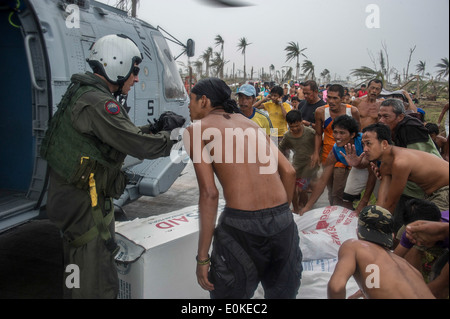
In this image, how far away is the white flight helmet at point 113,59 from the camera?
2369mm

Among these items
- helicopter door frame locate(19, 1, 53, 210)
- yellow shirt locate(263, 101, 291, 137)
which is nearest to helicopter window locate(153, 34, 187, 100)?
yellow shirt locate(263, 101, 291, 137)

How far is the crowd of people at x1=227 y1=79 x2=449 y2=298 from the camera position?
196 cm

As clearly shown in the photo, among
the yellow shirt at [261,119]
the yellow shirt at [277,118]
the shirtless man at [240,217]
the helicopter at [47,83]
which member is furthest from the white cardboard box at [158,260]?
the yellow shirt at [277,118]

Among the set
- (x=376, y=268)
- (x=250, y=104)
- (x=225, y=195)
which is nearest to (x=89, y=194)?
(x=225, y=195)

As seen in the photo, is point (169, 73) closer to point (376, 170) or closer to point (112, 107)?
point (112, 107)

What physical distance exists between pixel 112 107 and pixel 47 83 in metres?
1.15

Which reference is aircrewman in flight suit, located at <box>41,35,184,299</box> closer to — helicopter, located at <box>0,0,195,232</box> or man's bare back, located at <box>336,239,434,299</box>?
helicopter, located at <box>0,0,195,232</box>

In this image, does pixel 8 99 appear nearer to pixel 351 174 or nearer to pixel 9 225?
pixel 9 225

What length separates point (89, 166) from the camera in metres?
2.16
